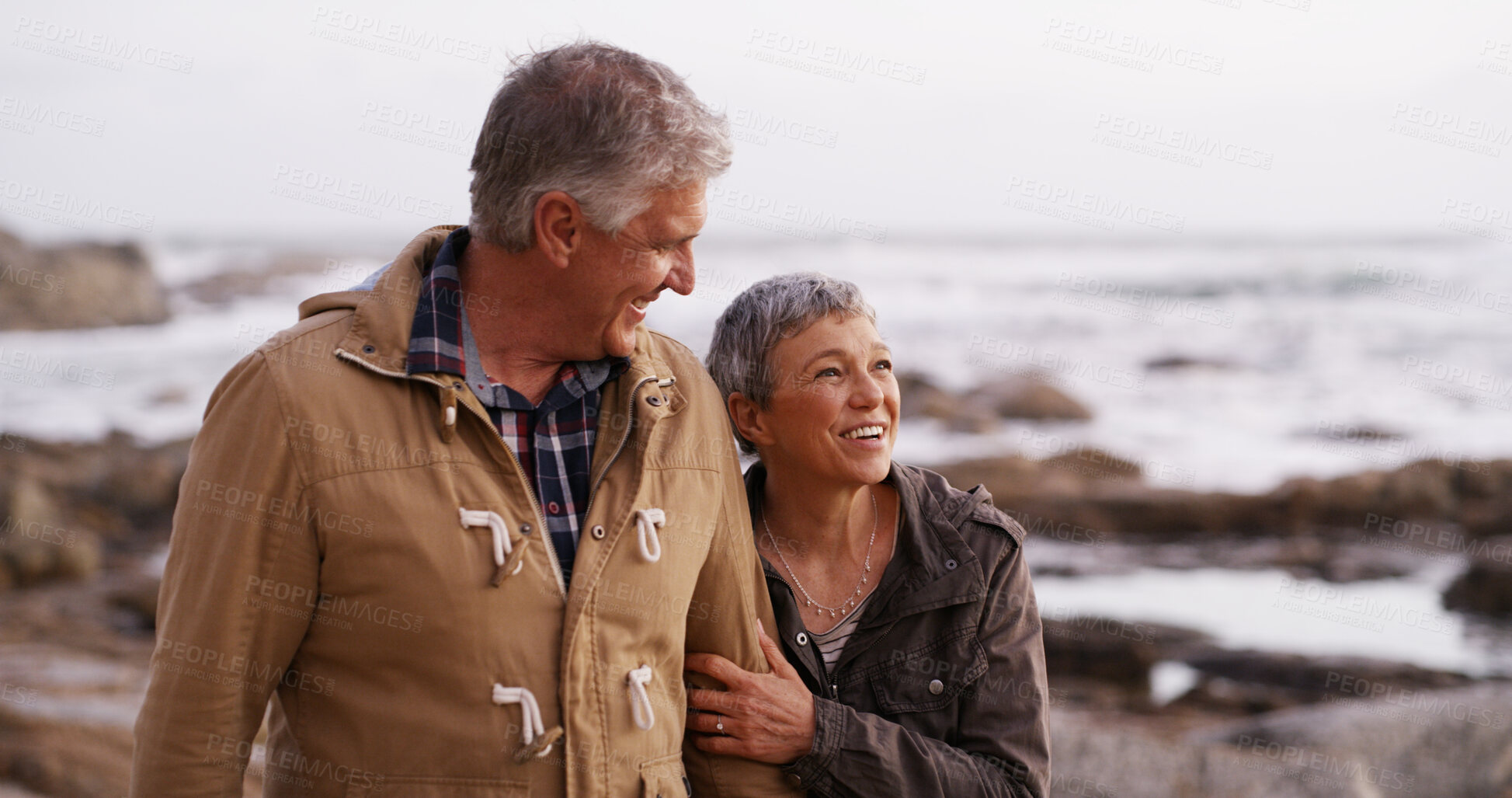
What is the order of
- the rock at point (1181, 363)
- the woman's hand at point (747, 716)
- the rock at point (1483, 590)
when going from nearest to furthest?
1. the woman's hand at point (747, 716)
2. the rock at point (1483, 590)
3. the rock at point (1181, 363)

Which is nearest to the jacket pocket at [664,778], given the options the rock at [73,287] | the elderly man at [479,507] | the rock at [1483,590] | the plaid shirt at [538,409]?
the elderly man at [479,507]

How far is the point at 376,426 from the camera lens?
5.97 feet

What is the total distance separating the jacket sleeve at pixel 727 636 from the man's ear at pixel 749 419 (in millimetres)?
283

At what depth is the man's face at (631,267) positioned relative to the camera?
194cm

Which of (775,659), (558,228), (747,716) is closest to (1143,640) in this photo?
(775,659)

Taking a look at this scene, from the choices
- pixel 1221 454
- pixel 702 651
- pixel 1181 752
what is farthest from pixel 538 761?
pixel 1221 454

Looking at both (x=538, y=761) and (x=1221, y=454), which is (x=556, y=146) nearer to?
(x=538, y=761)

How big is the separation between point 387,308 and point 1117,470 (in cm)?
937

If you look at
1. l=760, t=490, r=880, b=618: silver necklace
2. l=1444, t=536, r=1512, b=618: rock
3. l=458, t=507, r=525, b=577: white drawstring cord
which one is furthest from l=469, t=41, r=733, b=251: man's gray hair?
Answer: l=1444, t=536, r=1512, b=618: rock

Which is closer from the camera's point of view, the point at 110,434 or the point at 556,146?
the point at 556,146

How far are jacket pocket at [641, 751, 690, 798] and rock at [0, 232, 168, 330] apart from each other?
12.7 metres

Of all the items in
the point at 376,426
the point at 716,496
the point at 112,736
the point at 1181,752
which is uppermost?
the point at 376,426

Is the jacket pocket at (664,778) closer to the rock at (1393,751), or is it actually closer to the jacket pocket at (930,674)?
the jacket pocket at (930,674)

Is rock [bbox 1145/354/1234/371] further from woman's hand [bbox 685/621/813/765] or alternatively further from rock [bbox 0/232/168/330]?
woman's hand [bbox 685/621/813/765]
